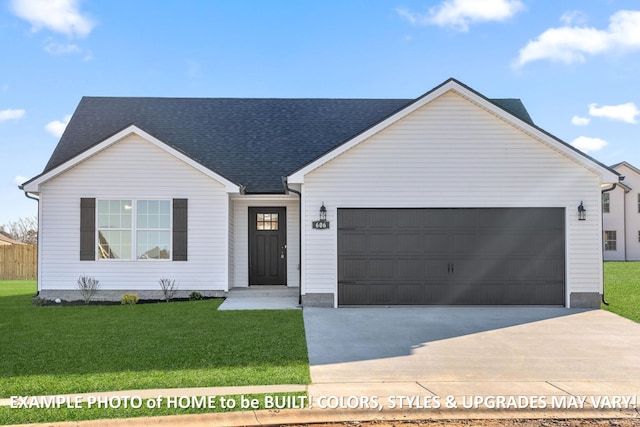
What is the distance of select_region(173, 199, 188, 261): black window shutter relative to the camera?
1288cm

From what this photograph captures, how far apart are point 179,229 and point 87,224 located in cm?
229

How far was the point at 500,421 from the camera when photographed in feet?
15.5

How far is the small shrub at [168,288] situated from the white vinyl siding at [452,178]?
12.1 ft

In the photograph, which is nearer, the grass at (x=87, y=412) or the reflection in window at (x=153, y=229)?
the grass at (x=87, y=412)

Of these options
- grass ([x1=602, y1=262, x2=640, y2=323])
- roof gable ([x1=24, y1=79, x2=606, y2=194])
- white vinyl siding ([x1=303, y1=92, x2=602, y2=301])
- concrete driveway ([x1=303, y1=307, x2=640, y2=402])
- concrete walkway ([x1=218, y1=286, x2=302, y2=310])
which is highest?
roof gable ([x1=24, y1=79, x2=606, y2=194])

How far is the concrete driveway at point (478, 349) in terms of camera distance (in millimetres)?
5844

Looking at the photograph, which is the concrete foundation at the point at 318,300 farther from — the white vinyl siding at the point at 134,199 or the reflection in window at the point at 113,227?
the reflection in window at the point at 113,227

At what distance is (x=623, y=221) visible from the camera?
35.2 metres

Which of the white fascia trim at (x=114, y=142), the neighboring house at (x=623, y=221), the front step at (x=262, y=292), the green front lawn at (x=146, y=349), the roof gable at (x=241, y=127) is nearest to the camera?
the green front lawn at (x=146, y=349)

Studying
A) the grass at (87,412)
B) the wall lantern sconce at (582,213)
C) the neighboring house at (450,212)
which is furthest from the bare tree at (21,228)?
the grass at (87,412)

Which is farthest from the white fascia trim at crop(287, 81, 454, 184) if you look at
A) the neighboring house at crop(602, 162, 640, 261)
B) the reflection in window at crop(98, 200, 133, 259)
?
the neighboring house at crop(602, 162, 640, 261)

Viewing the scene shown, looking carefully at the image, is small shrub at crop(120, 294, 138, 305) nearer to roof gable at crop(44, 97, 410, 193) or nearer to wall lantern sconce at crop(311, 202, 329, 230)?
roof gable at crop(44, 97, 410, 193)

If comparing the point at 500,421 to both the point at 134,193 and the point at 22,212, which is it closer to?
the point at 134,193

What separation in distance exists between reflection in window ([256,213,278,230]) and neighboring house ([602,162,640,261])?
29443 mm
